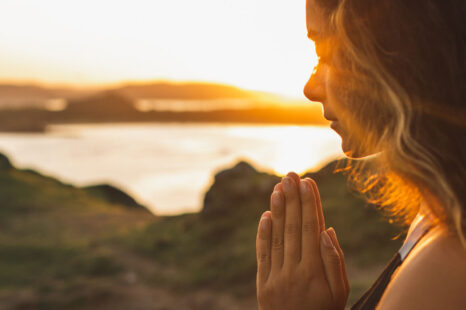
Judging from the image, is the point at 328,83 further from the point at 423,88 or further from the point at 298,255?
the point at 298,255

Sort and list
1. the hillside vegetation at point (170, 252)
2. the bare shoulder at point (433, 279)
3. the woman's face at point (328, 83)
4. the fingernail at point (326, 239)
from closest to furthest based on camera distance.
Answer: the bare shoulder at point (433, 279), the woman's face at point (328, 83), the fingernail at point (326, 239), the hillside vegetation at point (170, 252)

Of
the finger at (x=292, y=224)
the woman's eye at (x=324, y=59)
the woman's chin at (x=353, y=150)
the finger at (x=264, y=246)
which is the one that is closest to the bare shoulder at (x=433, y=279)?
the woman's chin at (x=353, y=150)

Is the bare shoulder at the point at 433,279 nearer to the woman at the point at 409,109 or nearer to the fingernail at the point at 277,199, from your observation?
the woman at the point at 409,109

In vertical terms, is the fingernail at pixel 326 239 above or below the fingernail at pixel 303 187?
below

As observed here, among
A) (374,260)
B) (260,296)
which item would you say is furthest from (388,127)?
(374,260)

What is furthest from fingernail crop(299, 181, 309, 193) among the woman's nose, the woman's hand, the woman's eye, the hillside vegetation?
the hillside vegetation

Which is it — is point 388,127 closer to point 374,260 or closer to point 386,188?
point 386,188

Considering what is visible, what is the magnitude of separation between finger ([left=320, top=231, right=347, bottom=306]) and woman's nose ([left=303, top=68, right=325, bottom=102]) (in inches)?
21.7

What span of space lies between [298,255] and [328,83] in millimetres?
706

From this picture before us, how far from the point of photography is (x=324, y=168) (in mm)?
17000

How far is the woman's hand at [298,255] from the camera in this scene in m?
1.82

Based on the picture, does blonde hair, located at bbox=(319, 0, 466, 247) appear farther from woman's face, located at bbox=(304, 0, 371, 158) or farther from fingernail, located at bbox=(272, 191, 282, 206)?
fingernail, located at bbox=(272, 191, 282, 206)

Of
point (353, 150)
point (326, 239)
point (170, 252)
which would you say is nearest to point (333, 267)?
point (326, 239)

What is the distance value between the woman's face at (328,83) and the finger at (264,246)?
0.45m
